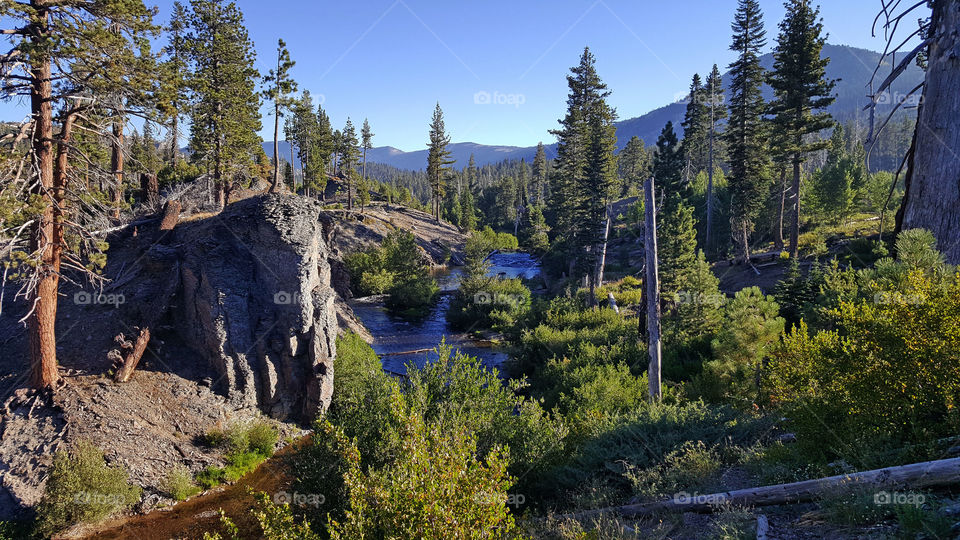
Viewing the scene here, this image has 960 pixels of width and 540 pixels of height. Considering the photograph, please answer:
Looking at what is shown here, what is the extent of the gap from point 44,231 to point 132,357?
4.84m

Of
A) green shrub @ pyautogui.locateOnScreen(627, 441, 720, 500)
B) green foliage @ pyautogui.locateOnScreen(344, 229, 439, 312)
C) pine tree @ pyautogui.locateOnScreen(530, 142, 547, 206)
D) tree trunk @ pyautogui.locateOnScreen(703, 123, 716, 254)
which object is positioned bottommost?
green shrub @ pyautogui.locateOnScreen(627, 441, 720, 500)

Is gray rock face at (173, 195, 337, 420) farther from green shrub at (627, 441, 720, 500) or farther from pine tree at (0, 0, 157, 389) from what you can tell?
green shrub at (627, 441, 720, 500)

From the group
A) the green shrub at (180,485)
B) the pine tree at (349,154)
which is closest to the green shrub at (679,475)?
the green shrub at (180,485)

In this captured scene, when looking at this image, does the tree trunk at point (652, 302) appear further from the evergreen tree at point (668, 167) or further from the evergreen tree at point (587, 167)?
the evergreen tree at point (668, 167)

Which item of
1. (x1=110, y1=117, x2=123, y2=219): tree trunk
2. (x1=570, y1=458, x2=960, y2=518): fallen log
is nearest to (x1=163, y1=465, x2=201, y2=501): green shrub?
(x1=110, y1=117, x2=123, y2=219): tree trunk

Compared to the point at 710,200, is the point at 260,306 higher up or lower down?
lower down

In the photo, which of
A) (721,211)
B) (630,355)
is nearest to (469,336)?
(630,355)

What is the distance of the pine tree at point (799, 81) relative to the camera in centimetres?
2909

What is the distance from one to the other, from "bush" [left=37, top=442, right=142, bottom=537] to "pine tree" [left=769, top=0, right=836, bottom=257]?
37250mm

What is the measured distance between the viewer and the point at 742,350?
14.4 m

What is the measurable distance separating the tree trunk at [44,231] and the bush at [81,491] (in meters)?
2.71

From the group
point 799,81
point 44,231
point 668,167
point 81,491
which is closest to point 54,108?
point 44,231

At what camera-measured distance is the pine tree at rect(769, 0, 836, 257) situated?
29094 mm

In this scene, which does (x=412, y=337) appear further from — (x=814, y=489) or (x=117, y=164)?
(x=814, y=489)
